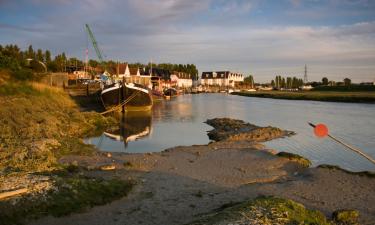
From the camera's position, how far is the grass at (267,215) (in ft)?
25.2

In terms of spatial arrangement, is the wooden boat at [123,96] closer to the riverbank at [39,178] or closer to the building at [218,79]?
the riverbank at [39,178]

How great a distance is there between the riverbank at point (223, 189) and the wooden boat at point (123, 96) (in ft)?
95.1

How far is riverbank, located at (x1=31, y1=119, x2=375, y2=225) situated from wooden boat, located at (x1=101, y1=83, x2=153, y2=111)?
29.0m

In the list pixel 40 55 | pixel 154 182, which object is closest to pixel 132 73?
pixel 40 55

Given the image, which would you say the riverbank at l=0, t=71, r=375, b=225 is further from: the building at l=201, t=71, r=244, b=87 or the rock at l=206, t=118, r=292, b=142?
the building at l=201, t=71, r=244, b=87

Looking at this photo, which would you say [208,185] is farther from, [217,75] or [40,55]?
[217,75]

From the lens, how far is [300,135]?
27.6 m

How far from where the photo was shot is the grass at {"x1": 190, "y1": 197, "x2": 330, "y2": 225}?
7693mm

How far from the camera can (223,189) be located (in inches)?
491

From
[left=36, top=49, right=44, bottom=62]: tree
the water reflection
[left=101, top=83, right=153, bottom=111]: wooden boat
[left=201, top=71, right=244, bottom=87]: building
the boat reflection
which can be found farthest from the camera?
[left=201, top=71, right=244, bottom=87]: building

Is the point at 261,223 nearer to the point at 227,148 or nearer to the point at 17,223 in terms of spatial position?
the point at 17,223

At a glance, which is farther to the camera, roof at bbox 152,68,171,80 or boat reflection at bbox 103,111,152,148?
roof at bbox 152,68,171,80

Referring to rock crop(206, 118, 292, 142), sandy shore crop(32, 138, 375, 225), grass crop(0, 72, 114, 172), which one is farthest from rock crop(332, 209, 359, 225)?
rock crop(206, 118, 292, 142)

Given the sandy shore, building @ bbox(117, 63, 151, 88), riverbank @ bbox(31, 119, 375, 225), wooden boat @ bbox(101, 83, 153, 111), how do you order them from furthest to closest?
building @ bbox(117, 63, 151, 88) < wooden boat @ bbox(101, 83, 153, 111) < the sandy shore < riverbank @ bbox(31, 119, 375, 225)
